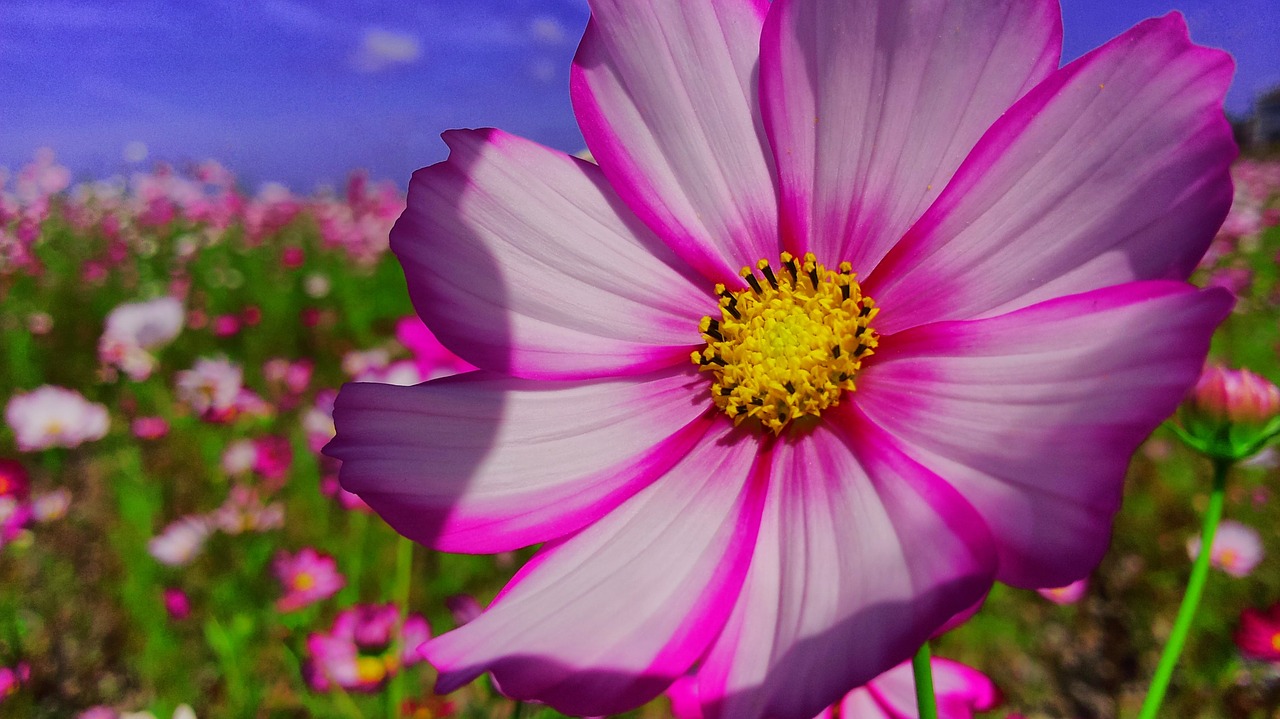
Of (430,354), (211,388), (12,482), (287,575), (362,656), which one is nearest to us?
(430,354)

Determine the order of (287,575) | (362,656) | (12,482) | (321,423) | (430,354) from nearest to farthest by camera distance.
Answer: (430,354) < (362,656) < (287,575) < (12,482) < (321,423)

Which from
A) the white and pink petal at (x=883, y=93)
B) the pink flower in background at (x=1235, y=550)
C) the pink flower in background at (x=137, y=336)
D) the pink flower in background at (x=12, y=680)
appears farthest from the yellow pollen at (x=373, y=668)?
the pink flower in background at (x=1235, y=550)

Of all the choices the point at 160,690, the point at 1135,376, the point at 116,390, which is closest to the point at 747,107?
the point at 1135,376

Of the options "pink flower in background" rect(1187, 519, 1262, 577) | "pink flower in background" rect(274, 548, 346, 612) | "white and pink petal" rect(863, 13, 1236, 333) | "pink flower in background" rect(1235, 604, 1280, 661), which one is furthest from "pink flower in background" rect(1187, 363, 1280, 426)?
"pink flower in background" rect(1187, 519, 1262, 577)

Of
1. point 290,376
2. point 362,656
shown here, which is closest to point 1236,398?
point 362,656

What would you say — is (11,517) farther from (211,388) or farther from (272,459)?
(211,388)

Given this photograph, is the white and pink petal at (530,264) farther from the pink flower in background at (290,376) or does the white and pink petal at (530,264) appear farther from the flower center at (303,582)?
the pink flower in background at (290,376)
